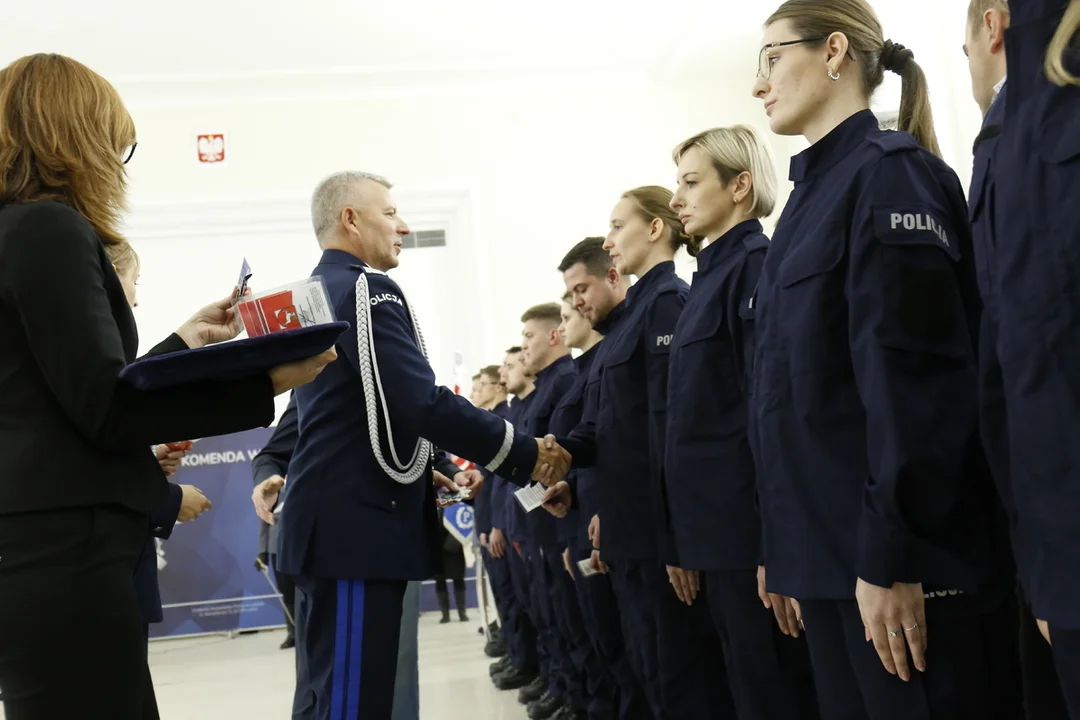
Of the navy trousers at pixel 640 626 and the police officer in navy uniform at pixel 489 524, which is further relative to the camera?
the police officer in navy uniform at pixel 489 524

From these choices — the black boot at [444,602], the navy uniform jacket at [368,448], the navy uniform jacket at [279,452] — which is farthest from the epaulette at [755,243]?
the black boot at [444,602]

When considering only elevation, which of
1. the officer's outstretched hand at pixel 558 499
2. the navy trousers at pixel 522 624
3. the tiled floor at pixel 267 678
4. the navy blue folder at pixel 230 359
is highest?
the navy blue folder at pixel 230 359

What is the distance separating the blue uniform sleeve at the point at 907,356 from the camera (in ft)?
4.53

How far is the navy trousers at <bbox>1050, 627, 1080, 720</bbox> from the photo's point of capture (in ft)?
3.41

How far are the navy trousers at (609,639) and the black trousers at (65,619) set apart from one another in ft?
7.35

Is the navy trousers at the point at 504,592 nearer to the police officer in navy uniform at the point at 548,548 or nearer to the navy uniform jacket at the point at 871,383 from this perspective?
the police officer in navy uniform at the point at 548,548

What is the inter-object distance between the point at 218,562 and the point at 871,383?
810cm

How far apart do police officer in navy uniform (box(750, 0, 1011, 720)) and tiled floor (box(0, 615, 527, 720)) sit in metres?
3.07

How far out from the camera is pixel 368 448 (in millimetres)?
2488

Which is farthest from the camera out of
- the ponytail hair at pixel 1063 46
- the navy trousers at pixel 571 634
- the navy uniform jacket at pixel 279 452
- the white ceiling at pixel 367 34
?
the white ceiling at pixel 367 34

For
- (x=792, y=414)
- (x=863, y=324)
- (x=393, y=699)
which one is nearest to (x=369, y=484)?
(x=393, y=699)

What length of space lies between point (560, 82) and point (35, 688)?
26.6 ft

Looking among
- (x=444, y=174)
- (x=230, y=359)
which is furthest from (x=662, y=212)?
(x=444, y=174)

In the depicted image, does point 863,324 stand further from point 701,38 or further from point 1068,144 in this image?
point 701,38
